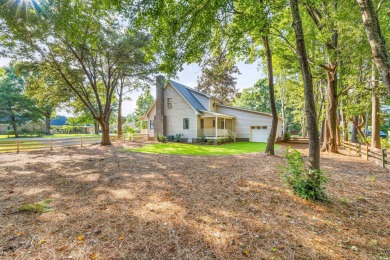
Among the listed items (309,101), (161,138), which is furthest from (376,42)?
(161,138)

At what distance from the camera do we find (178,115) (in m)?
21.2

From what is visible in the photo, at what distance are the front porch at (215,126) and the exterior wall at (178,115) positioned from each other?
1.00 metres

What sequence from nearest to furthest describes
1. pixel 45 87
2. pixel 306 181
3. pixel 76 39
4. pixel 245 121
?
pixel 306 181, pixel 76 39, pixel 45 87, pixel 245 121

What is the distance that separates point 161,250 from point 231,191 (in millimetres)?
2794

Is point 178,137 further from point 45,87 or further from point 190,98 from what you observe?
point 45,87

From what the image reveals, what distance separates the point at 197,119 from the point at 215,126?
2.79 metres

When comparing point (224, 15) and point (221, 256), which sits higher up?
point (224, 15)

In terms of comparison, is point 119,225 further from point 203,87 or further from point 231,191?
point 203,87

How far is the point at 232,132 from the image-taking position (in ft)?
73.7

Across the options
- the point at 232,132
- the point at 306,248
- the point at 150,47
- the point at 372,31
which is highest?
the point at 150,47

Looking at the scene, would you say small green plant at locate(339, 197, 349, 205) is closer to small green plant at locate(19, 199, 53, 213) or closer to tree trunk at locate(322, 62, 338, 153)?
small green plant at locate(19, 199, 53, 213)

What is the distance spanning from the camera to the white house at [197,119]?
2038 centimetres

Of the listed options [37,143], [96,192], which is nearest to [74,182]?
[96,192]

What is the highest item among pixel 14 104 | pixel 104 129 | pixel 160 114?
pixel 14 104
